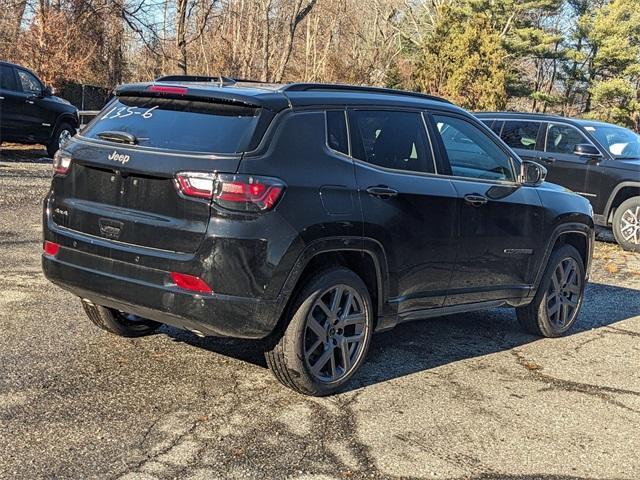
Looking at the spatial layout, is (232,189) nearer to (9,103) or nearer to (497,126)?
(497,126)

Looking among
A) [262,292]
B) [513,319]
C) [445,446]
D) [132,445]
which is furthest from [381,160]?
[513,319]

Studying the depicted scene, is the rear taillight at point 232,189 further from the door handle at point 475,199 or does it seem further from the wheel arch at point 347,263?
the door handle at point 475,199

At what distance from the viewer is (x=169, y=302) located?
4078 millimetres

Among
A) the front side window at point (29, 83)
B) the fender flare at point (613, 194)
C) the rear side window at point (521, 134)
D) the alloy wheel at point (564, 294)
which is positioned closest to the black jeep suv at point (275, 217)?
the alloy wheel at point (564, 294)

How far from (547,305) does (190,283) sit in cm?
354

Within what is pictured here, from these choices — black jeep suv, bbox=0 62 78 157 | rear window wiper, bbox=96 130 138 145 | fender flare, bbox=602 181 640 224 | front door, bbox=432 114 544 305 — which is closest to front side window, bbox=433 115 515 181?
front door, bbox=432 114 544 305

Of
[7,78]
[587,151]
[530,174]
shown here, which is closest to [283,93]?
[530,174]

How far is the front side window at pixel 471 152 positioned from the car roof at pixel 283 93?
0.77 feet

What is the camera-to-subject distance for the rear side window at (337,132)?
456 centimetres

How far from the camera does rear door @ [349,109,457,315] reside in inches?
184

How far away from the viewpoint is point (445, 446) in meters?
3.99

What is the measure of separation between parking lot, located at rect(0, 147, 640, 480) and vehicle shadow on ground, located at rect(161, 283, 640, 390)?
22 mm

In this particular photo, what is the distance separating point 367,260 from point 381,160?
671 mm

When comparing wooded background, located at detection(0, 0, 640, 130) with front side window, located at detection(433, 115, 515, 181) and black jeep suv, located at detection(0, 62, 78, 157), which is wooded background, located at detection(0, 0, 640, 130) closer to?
black jeep suv, located at detection(0, 62, 78, 157)
